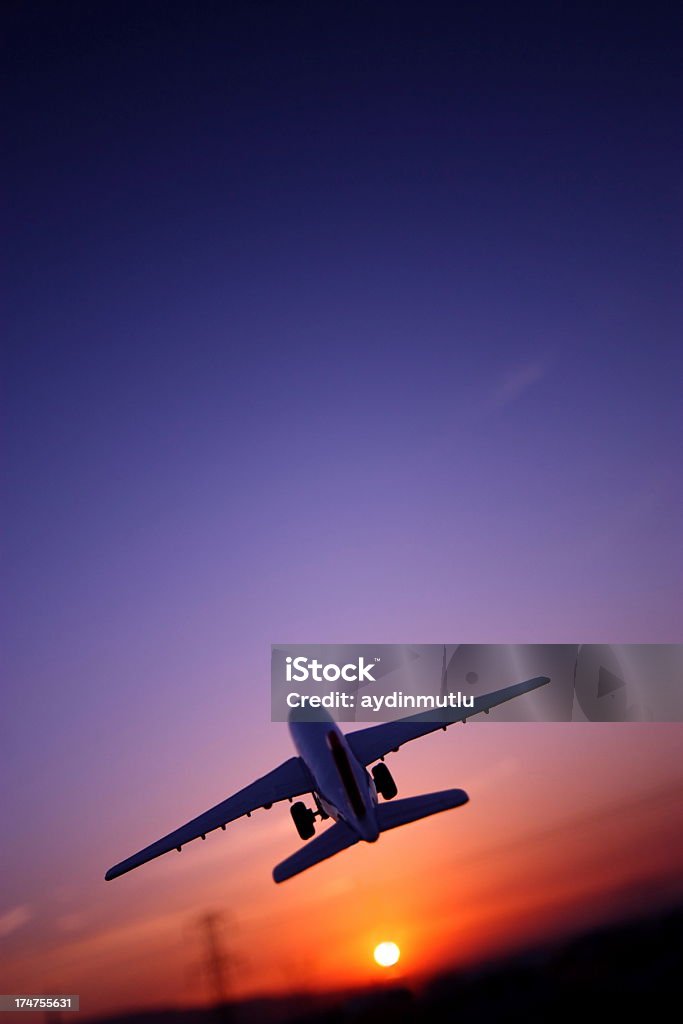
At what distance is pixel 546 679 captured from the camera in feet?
178

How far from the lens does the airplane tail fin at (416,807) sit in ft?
110

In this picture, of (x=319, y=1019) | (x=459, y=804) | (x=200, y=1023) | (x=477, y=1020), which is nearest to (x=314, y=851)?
(x=459, y=804)

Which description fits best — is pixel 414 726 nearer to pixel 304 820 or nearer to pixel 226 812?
pixel 304 820

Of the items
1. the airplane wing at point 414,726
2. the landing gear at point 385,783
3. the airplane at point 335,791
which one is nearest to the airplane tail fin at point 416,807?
the airplane at point 335,791

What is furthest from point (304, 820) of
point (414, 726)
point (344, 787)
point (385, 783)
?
point (344, 787)

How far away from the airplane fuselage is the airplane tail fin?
494 mm

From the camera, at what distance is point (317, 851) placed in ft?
118

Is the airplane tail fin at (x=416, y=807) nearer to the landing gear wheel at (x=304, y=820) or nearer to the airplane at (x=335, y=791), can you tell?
the airplane at (x=335, y=791)

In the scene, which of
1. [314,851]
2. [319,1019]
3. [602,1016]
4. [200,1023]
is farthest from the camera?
[200,1023]

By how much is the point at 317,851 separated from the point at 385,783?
36.5 ft

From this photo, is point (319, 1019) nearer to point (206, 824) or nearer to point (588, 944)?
point (206, 824)

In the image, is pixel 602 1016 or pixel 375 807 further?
pixel 375 807

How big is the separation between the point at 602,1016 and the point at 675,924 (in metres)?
14.4

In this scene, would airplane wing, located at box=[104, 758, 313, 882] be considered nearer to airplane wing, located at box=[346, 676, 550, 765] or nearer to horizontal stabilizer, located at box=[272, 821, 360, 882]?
airplane wing, located at box=[346, 676, 550, 765]
